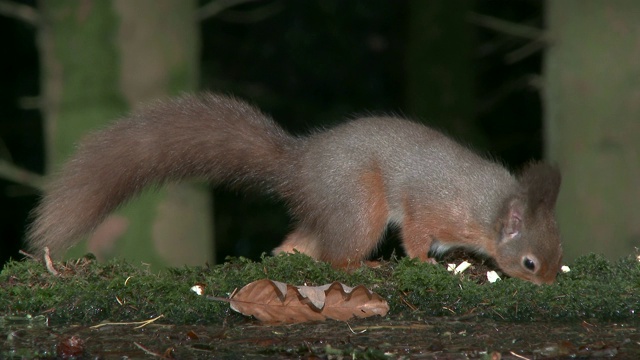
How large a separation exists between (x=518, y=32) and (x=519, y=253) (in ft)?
10.4

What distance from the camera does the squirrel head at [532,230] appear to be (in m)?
4.13

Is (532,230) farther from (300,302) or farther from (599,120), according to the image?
(599,120)

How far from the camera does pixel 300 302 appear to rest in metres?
2.99

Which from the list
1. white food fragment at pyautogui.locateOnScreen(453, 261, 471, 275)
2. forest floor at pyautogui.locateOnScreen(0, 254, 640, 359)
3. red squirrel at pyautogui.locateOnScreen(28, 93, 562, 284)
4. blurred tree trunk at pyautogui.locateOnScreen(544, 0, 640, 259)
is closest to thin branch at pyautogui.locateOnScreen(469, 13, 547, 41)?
blurred tree trunk at pyautogui.locateOnScreen(544, 0, 640, 259)

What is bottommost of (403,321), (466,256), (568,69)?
(466,256)

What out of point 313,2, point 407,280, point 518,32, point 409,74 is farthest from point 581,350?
point 313,2

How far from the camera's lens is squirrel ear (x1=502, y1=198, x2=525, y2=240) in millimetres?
4312

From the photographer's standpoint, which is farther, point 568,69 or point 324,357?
point 568,69

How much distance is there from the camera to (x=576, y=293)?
317 centimetres

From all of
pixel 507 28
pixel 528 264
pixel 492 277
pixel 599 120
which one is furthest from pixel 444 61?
pixel 492 277

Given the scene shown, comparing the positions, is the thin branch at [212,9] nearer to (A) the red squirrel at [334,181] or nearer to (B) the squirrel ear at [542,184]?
(A) the red squirrel at [334,181]

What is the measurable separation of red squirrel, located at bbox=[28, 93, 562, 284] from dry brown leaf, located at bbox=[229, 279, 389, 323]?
1.10 metres

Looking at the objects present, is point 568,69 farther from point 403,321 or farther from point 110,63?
point 403,321

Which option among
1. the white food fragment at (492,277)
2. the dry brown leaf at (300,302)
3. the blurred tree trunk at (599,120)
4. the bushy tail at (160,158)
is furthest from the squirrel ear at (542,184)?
the blurred tree trunk at (599,120)
